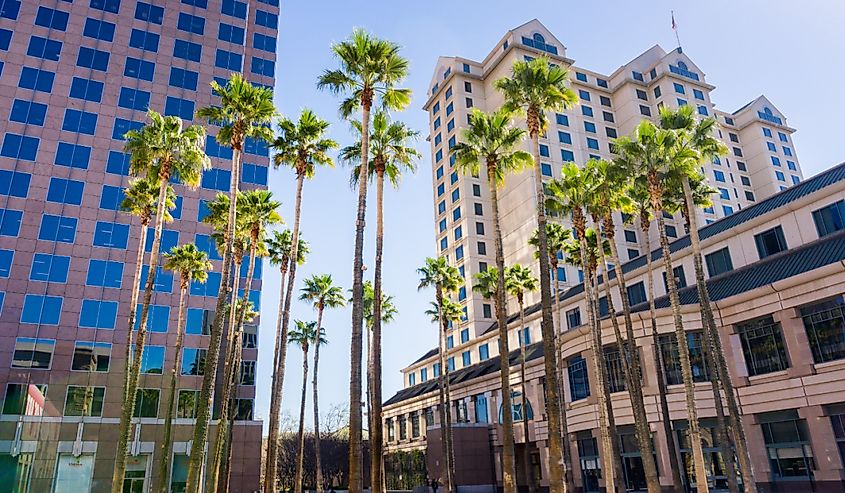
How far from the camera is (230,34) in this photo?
58438mm

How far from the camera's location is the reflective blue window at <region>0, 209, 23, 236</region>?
1762 inches

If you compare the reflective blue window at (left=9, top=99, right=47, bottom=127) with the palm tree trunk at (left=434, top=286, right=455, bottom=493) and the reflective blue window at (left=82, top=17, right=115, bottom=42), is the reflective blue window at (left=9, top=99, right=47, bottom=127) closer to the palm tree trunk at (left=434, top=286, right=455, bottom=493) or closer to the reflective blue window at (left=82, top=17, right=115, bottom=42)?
the reflective blue window at (left=82, top=17, right=115, bottom=42)

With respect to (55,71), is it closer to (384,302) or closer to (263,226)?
(263,226)

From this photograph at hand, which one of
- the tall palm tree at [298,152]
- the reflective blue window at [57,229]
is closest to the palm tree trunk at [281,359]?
the tall palm tree at [298,152]

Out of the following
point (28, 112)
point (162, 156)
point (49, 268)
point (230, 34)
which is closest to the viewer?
point (162, 156)

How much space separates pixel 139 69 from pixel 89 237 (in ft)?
56.8

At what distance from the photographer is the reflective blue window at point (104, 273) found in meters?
45.9

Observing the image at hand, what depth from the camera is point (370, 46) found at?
26406 mm

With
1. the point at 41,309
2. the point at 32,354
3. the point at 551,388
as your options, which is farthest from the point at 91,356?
the point at 551,388

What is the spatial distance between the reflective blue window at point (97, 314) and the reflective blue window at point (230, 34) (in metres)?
29.1

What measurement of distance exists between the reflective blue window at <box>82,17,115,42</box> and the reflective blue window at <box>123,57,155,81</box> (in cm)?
298

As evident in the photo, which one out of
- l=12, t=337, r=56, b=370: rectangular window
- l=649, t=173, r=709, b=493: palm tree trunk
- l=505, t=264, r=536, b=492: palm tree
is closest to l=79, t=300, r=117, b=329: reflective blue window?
l=12, t=337, r=56, b=370: rectangular window

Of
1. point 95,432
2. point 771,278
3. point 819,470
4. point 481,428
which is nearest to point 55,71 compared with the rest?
point 95,432

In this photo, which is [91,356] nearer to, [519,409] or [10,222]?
[10,222]
